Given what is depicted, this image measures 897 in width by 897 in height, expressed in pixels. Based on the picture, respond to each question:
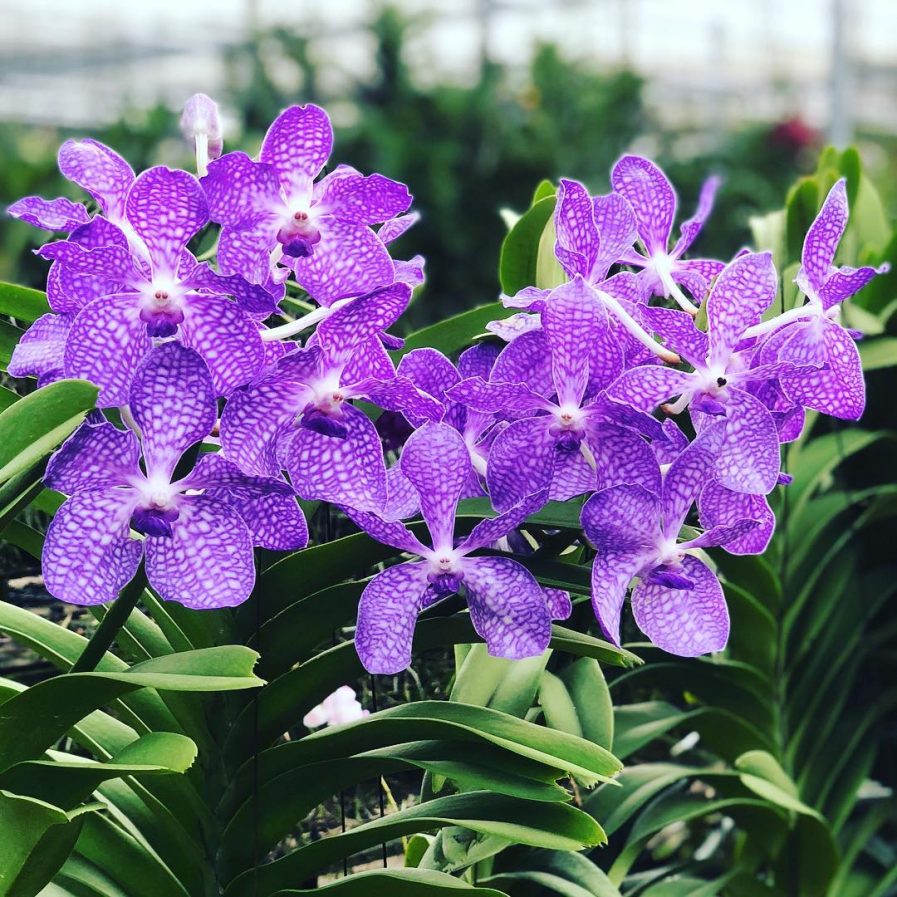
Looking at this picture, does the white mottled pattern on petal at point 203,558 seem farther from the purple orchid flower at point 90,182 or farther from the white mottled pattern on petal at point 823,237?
the white mottled pattern on petal at point 823,237

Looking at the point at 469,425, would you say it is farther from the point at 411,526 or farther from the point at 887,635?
the point at 887,635

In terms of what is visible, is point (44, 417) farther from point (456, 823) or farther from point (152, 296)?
point (456, 823)

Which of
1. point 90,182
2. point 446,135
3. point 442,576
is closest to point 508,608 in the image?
point 442,576

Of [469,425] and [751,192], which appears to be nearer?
[469,425]

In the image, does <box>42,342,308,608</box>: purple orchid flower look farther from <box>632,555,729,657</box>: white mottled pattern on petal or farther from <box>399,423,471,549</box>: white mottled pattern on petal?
<box>632,555,729,657</box>: white mottled pattern on petal

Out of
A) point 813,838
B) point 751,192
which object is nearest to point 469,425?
point 813,838

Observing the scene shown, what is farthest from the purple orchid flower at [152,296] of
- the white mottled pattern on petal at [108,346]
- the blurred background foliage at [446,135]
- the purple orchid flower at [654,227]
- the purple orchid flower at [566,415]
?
the blurred background foliage at [446,135]

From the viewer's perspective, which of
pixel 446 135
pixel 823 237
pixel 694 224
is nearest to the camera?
pixel 823 237
